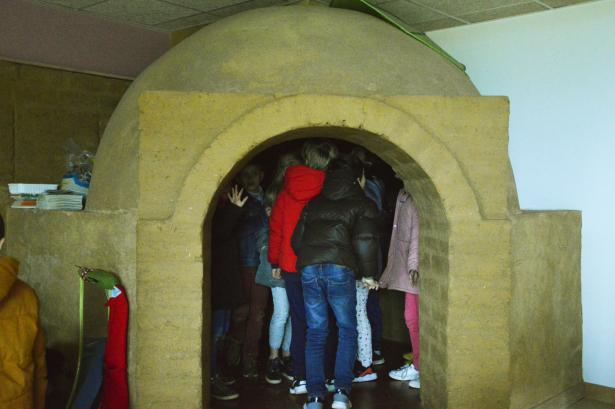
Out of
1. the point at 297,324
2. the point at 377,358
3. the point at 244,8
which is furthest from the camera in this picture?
the point at 244,8

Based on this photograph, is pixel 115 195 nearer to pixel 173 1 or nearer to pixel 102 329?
pixel 102 329

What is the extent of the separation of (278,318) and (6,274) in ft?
8.17

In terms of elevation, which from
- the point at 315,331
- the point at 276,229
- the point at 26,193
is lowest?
the point at 315,331

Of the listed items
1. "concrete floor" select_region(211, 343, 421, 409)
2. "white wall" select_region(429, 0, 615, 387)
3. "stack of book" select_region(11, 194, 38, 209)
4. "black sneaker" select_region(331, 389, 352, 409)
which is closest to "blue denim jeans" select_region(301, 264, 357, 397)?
"black sneaker" select_region(331, 389, 352, 409)

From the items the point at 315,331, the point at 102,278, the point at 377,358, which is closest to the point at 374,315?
the point at 377,358

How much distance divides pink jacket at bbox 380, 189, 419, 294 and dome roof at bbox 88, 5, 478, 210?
1.03 metres

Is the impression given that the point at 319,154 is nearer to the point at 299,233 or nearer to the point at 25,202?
the point at 299,233

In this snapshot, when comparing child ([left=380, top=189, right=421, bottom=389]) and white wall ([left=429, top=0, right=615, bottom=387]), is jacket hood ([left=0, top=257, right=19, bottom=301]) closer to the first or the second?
child ([left=380, top=189, right=421, bottom=389])

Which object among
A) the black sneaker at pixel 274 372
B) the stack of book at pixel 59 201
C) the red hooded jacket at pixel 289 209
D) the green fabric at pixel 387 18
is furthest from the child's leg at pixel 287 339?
the green fabric at pixel 387 18

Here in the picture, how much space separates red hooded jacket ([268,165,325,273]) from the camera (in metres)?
4.75

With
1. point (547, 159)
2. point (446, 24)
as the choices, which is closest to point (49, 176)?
point (446, 24)

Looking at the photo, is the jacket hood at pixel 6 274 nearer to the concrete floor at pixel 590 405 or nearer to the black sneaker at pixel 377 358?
the black sneaker at pixel 377 358

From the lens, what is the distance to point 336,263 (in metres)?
4.54

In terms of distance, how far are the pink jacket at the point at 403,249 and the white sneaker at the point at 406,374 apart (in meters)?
0.75
